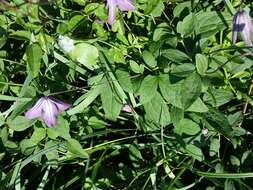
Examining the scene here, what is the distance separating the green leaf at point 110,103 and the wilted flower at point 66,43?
0.14 m

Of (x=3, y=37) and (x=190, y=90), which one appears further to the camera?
(x=3, y=37)

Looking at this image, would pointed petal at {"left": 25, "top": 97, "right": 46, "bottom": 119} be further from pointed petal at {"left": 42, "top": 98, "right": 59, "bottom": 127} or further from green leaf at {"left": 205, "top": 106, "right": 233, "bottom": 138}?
green leaf at {"left": 205, "top": 106, "right": 233, "bottom": 138}

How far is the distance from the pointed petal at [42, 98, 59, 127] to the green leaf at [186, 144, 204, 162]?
35 centimetres

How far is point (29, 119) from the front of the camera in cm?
132

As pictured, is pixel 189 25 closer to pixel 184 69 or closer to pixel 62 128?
pixel 184 69

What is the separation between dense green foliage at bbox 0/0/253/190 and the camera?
1.21 meters

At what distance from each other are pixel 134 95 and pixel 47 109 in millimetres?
235

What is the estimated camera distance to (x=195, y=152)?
4.22ft

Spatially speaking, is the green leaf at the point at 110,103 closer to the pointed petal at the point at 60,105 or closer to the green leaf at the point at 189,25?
the pointed petal at the point at 60,105

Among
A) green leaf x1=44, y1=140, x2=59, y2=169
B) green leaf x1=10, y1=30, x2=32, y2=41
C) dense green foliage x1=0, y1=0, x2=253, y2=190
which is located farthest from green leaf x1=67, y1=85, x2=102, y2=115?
green leaf x1=10, y1=30, x2=32, y2=41

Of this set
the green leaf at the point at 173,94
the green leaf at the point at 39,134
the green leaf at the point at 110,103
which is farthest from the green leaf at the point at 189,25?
the green leaf at the point at 39,134

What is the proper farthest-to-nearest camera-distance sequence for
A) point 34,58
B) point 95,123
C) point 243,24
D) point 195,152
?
point 95,123 < point 195,152 < point 34,58 < point 243,24

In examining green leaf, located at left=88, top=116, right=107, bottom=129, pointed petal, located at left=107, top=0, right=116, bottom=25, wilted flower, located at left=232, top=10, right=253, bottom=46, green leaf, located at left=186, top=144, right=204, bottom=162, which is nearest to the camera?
wilted flower, located at left=232, top=10, right=253, bottom=46

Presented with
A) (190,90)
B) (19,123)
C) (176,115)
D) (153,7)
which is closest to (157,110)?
(176,115)
